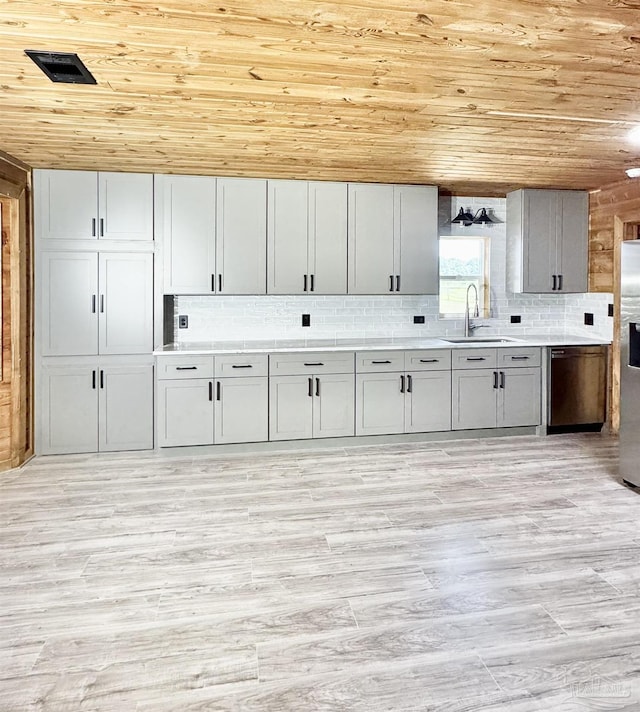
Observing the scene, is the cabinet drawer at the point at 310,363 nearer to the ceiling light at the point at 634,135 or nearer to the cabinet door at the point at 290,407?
the cabinet door at the point at 290,407

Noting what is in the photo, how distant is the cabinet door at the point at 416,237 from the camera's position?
5.05m

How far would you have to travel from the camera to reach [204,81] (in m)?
2.64

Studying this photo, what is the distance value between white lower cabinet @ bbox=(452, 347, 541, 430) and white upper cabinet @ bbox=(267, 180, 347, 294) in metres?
1.45

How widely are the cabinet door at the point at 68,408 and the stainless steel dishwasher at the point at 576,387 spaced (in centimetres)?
425

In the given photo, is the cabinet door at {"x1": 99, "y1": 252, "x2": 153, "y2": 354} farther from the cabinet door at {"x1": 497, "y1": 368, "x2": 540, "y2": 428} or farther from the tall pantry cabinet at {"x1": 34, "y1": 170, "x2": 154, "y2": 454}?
the cabinet door at {"x1": 497, "y1": 368, "x2": 540, "y2": 428}

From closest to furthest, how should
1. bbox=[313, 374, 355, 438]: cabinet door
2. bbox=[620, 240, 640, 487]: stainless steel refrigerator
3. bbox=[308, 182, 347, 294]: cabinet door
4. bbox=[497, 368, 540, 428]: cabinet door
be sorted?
1. bbox=[620, 240, 640, 487]: stainless steel refrigerator
2. bbox=[313, 374, 355, 438]: cabinet door
3. bbox=[308, 182, 347, 294]: cabinet door
4. bbox=[497, 368, 540, 428]: cabinet door

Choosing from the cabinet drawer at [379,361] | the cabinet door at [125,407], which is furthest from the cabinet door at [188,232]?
the cabinet drawer at [379,361]

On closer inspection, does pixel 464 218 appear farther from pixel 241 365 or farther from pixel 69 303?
pixel 69 303

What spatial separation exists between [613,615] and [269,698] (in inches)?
57.9

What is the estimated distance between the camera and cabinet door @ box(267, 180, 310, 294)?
15.7 feet

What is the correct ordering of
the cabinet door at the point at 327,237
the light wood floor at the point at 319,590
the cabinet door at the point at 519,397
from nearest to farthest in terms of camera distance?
the light wood floor at the point at 319,590
the cabinet door at the point at 327,237
the cabinet door at the point at 519,397

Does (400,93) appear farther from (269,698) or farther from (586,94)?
(269,698)

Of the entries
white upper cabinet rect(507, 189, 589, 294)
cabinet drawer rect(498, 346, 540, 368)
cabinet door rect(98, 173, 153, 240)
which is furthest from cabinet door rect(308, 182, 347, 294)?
white upper cabinet rect(507, 189, 589, 294)

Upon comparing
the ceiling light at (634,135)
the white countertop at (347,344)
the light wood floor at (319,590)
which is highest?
the ceiling light at (634,135)
